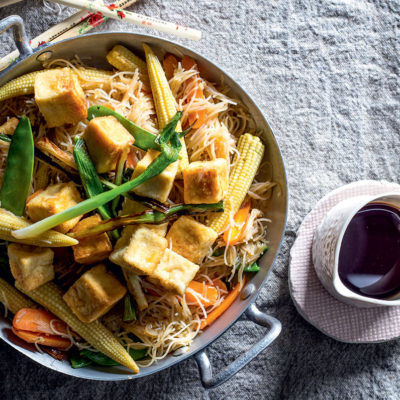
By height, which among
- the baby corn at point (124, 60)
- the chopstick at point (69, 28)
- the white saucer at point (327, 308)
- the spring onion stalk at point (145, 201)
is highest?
the chopstick at point (69, 28)

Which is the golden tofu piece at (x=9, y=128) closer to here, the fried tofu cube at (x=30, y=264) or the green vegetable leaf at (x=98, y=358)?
the fried tofu cube at (x=30, y=264)

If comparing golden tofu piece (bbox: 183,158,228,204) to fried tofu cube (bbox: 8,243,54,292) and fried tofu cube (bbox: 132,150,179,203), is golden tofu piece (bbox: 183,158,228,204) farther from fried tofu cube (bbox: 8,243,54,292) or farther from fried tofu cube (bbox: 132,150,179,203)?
fried tofu cube (bbox: 8,243,54,292)

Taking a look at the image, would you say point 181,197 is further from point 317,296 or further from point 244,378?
point 244,378

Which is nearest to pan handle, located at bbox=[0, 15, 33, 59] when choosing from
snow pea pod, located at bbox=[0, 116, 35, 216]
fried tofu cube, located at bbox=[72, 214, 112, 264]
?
snow pea pod, located at bbox=[0, 116, 35, 216]

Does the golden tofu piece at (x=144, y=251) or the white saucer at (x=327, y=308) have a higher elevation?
the golden tofu piece at (x=144, y=251)

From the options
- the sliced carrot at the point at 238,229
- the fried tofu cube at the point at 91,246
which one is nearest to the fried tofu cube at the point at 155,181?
the fried tofu cube at the point at 91,246

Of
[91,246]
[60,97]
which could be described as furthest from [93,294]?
[60,97]
